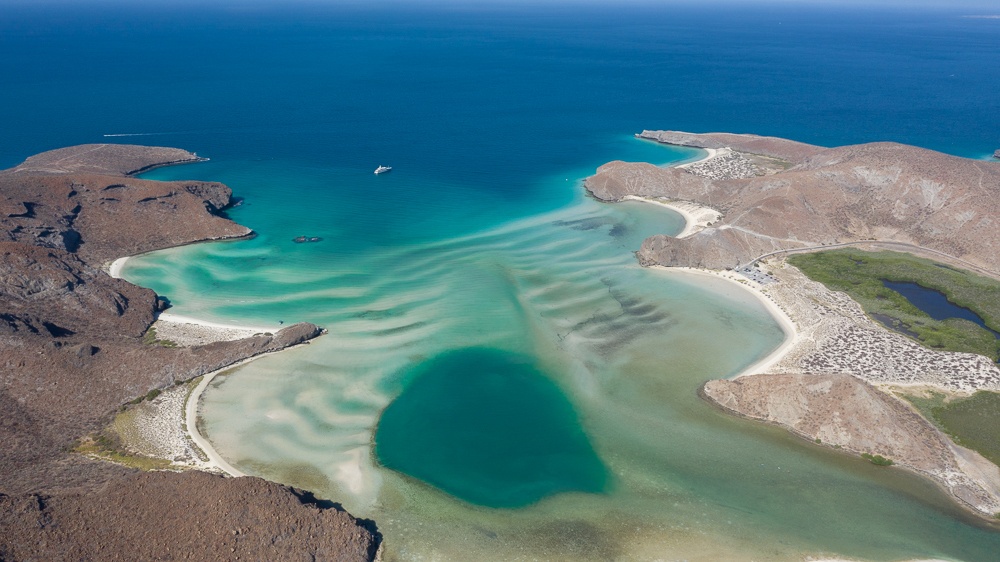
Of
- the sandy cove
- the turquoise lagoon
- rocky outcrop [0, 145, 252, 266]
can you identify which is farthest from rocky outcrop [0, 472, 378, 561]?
rocky outcrop [0, 145, 252, 266]

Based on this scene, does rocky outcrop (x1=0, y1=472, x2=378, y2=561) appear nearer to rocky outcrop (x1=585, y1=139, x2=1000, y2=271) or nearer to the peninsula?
the peninsula

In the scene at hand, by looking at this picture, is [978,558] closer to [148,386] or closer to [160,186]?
[148,386]

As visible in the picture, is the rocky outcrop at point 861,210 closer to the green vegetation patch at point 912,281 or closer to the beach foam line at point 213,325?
the green vegetation patch at point 912,281

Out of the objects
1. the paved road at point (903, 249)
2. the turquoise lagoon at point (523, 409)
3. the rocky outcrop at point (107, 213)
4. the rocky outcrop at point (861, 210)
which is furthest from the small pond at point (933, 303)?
the rocky outcrop at point (107, 213)

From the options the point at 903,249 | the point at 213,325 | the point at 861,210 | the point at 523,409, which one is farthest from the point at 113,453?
the point at 861,210

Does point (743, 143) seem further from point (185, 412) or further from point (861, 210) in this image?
point (185, 412)
